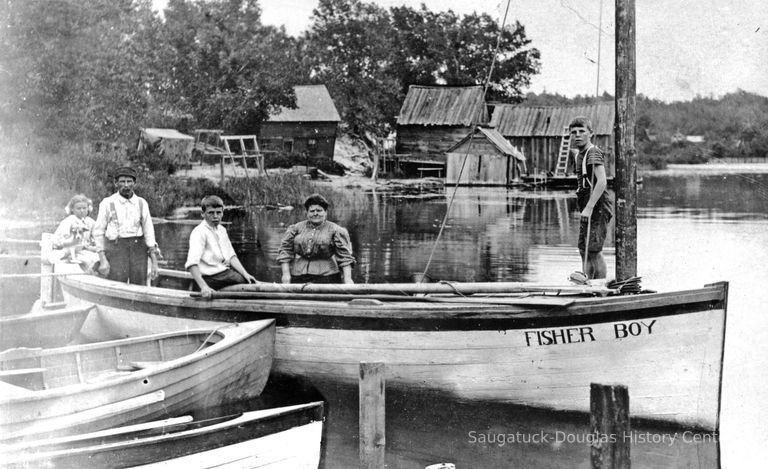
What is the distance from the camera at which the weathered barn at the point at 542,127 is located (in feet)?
105

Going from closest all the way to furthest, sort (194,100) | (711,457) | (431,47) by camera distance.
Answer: (711,457)
(194,100)
(431,47)

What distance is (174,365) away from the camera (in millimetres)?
5672

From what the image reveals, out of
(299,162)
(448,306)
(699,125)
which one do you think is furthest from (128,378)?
(699,125)

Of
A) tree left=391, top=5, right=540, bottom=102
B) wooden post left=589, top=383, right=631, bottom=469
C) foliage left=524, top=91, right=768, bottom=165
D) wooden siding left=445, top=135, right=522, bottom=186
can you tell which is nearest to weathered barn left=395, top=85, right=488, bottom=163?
tree left=391, top=5, right=540, bottom=102

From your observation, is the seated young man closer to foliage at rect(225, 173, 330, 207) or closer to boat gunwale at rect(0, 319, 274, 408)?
boat gunwale at rect(0, 319, 274, 408)

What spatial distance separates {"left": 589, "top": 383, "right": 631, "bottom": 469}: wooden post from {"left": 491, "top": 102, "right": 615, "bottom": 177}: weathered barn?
28587mm

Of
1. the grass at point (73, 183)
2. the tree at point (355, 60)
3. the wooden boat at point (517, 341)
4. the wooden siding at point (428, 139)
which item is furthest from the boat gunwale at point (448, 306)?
the tree at point (355, 60)

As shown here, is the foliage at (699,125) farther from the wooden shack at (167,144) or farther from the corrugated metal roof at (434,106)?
the wooden shack at (167,144)

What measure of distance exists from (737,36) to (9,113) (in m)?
17.8

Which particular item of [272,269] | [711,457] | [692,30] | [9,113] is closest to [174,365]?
[711,457]

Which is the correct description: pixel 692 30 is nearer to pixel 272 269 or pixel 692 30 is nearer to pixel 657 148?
pixel 272 269

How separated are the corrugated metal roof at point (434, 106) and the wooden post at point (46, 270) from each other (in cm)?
2792

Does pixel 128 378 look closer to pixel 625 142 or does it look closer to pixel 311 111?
pixel 625 142

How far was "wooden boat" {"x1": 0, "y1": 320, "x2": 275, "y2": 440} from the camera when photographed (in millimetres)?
5031
